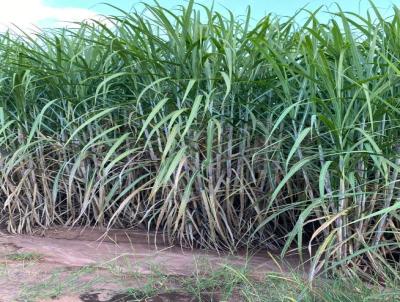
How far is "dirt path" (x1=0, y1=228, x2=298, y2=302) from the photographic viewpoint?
2.36 m

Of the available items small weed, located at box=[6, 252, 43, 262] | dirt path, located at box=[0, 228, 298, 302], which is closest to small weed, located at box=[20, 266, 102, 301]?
dirt path, located at box=[0, 228, 298, 302]

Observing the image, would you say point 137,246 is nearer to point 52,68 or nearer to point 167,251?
point 167,251

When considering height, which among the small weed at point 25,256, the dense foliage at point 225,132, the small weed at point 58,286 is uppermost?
the dense foliage at point 225,132

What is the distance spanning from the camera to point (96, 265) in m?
2.68

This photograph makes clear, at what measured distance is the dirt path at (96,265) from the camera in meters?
2.36

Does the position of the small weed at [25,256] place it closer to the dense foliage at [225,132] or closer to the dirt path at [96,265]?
the dirt path at [96,265]

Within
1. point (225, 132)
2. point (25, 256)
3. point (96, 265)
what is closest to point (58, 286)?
point (96, 265)

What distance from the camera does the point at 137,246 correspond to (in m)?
3.12

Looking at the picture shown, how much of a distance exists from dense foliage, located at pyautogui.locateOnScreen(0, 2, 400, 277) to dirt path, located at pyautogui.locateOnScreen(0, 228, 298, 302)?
0.17m

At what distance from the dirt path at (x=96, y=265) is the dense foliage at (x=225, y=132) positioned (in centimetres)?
17

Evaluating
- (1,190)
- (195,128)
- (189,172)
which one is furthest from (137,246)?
(1,190)

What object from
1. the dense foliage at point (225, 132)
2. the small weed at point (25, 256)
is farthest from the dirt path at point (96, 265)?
the dense foliage at point (225, 132)

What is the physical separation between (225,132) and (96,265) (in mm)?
931

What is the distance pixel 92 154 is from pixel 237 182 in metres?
0.91
